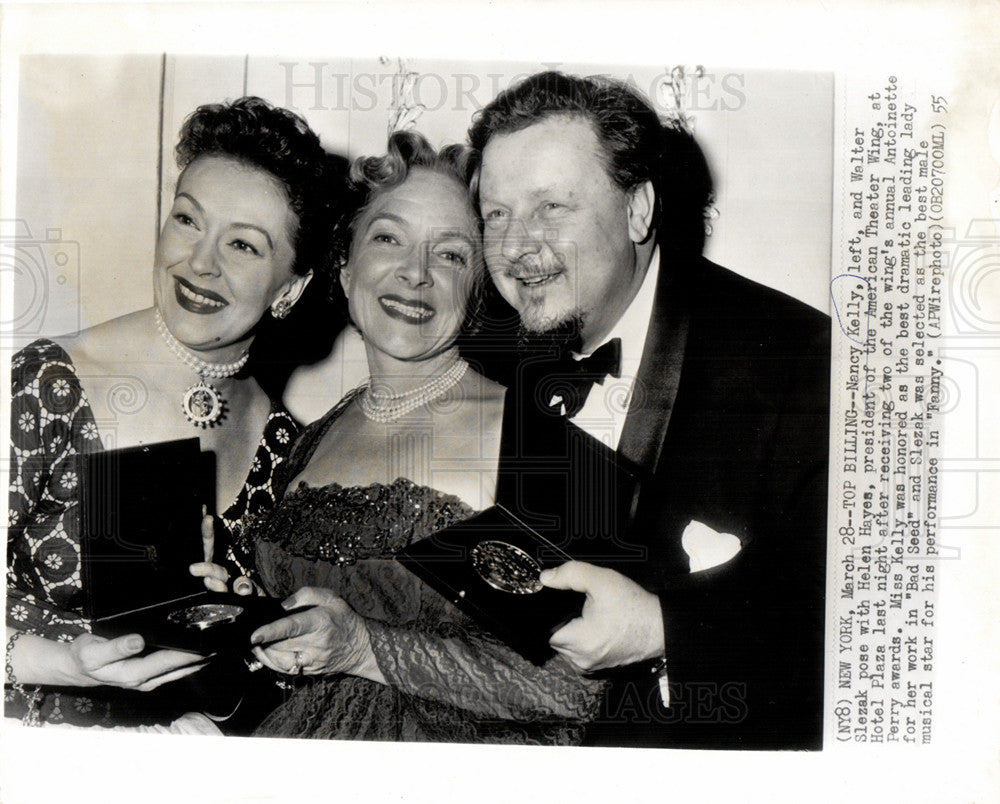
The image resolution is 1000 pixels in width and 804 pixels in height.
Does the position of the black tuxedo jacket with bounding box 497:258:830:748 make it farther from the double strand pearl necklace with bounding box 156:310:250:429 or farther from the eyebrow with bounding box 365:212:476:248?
the double strand pearl necklace with bounding box 156:310:250:429

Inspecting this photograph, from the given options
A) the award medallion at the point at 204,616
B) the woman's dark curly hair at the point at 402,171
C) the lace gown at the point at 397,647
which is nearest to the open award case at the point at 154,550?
the award medallion at the point at 204,616

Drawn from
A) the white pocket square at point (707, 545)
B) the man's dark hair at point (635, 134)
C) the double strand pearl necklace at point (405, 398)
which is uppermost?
the man's dark hair at point (635, 134)

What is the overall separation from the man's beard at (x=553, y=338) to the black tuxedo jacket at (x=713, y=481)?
0.09ft

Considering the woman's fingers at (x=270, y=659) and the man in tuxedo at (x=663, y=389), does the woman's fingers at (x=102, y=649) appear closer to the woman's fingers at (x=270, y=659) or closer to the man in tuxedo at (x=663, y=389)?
the woman's fingers at (x=270, y=659)

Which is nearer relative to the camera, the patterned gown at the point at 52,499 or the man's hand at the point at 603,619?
the man's hand at the point at 603,619

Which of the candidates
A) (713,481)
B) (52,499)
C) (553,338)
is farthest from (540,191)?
(52,499)

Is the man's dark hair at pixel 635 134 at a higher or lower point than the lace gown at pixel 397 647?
higher

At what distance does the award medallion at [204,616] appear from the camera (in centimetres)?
200

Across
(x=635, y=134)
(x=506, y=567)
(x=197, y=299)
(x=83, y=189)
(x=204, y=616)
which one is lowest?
(x=204, y=616)

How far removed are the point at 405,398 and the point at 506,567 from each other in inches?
17.9

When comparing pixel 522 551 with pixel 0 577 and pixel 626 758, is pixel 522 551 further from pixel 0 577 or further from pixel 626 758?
pixel 0 577

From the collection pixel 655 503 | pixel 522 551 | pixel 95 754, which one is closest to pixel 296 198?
pixel 522 551

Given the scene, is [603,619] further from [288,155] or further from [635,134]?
[288,155]

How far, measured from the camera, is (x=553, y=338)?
1.98m
